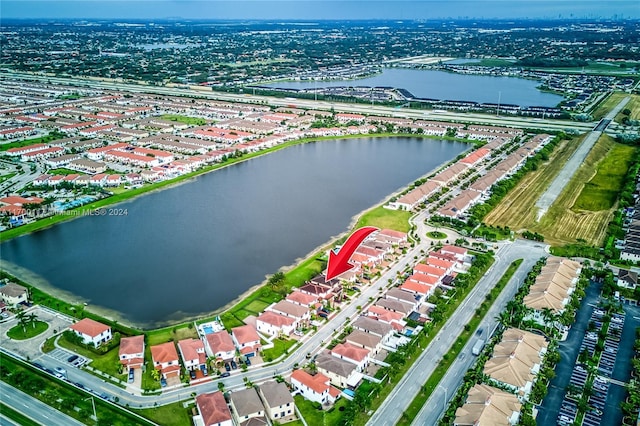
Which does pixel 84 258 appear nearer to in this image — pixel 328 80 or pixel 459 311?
pixel 459 311

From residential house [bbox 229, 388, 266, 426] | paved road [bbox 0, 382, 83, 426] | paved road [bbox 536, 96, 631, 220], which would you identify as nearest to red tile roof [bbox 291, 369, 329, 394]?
residential house [bbox 229, 388, 266, 426]

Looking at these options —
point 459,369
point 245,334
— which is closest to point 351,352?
point 459,369

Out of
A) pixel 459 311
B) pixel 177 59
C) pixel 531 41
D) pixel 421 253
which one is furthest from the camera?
pixel 531 41

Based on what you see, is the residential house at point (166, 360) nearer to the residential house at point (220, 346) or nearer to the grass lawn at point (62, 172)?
the residential house at point (220, 346)

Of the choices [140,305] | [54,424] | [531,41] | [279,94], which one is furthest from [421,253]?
[531,41]

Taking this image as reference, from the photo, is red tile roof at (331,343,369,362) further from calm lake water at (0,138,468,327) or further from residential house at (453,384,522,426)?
calm lake water at (0,138,468,327)
